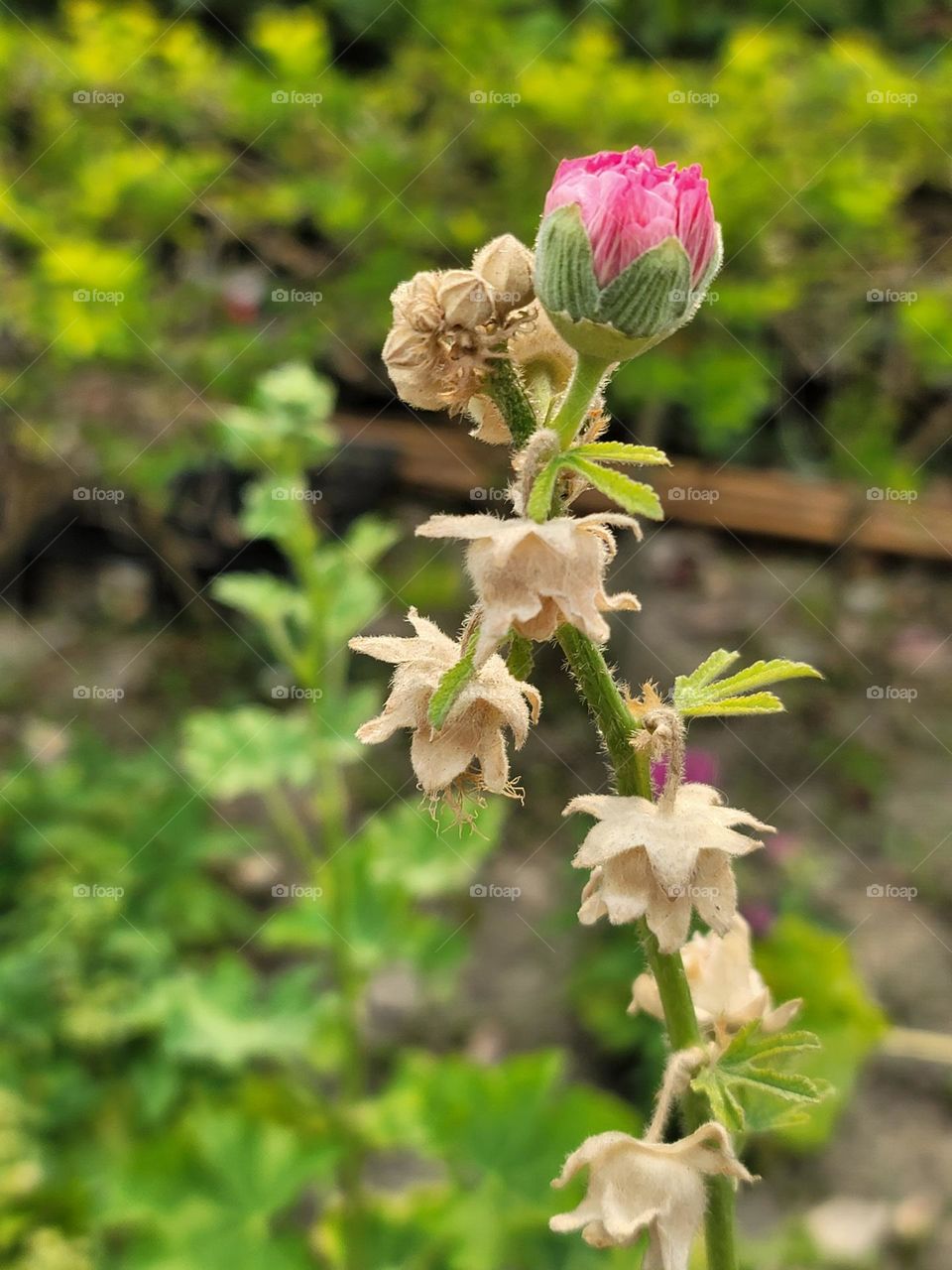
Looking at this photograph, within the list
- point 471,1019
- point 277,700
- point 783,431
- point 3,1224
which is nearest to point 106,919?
point 3,1224

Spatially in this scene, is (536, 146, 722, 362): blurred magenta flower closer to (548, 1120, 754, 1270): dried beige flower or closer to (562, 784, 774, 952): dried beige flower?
(562, 784, 774, 952): dried beige flower
